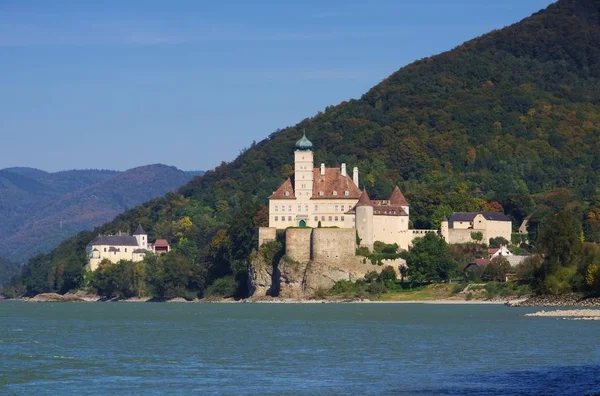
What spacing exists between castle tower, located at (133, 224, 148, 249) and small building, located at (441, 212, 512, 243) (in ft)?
161

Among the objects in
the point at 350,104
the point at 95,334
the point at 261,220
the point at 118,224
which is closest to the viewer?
the point at 95,334

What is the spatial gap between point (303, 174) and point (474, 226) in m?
15.0

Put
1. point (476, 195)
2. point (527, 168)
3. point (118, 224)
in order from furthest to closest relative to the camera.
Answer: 1. point (118, 224)
2. point (527, 168)
3. point (476, 195)

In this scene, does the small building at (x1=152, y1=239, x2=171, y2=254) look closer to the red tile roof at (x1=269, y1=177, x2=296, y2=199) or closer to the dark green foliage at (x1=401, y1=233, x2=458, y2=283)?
the red tile roof at (x1=269, y1=177, x2=296, y2=199)

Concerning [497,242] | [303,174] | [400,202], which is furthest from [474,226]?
[303,174]

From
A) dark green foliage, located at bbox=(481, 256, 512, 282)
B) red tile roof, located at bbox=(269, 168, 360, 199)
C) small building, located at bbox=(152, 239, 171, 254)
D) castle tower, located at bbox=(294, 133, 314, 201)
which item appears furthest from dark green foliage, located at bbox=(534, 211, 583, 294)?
small building, located at bbox=(152, 239, 171, 254)

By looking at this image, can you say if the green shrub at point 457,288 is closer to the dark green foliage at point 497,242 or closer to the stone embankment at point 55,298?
Result: the dark green foliage at point 497,242

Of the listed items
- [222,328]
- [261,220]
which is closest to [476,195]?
[261,220]

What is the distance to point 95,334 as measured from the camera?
205 feet

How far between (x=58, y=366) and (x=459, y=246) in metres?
62.4

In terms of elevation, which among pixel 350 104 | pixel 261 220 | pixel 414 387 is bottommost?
pixel 414 387

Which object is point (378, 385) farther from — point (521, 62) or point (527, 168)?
point (521, 62)

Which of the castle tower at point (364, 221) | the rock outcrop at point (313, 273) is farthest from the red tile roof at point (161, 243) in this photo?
the castle tower at point (364, 221)

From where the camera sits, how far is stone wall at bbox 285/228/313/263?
100438 millimetres
